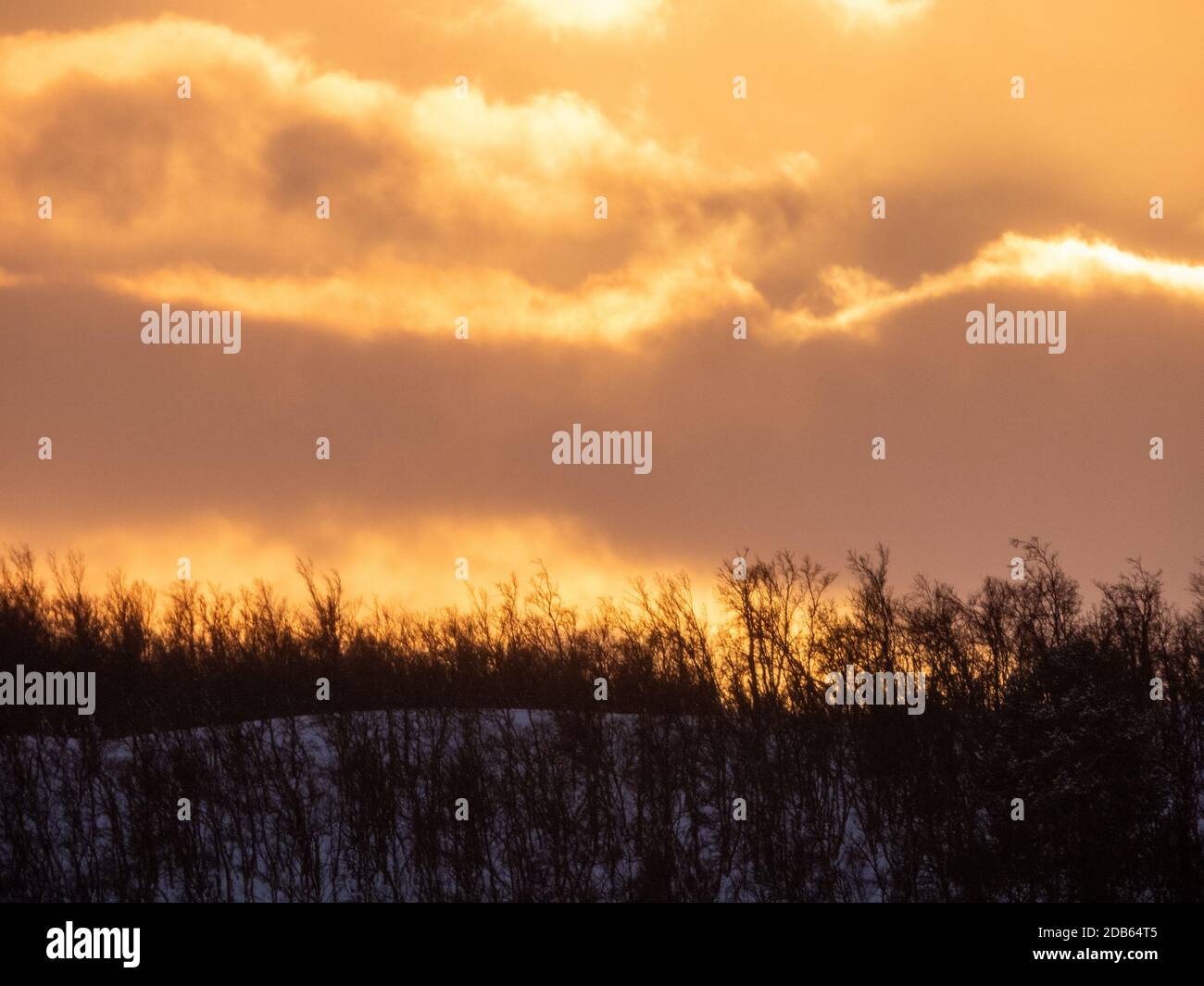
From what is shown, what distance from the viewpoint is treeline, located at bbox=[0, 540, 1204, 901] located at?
72.8 meters

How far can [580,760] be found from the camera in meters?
85.8

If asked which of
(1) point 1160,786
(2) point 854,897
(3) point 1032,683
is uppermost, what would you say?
(3) point 1032,683

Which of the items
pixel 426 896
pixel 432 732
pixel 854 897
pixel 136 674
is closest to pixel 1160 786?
pixel 854 897

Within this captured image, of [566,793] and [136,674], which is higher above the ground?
[136,674]

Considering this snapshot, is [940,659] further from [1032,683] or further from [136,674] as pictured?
[136,674]

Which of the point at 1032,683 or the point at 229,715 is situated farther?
the point at 229,715

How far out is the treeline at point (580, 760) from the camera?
7275 cm

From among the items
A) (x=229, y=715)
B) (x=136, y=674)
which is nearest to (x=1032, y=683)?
(x=229, y=715)

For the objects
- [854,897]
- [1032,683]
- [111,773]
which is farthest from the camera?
[111,773]

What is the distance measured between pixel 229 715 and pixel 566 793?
24243 mm

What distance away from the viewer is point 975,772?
227ft
